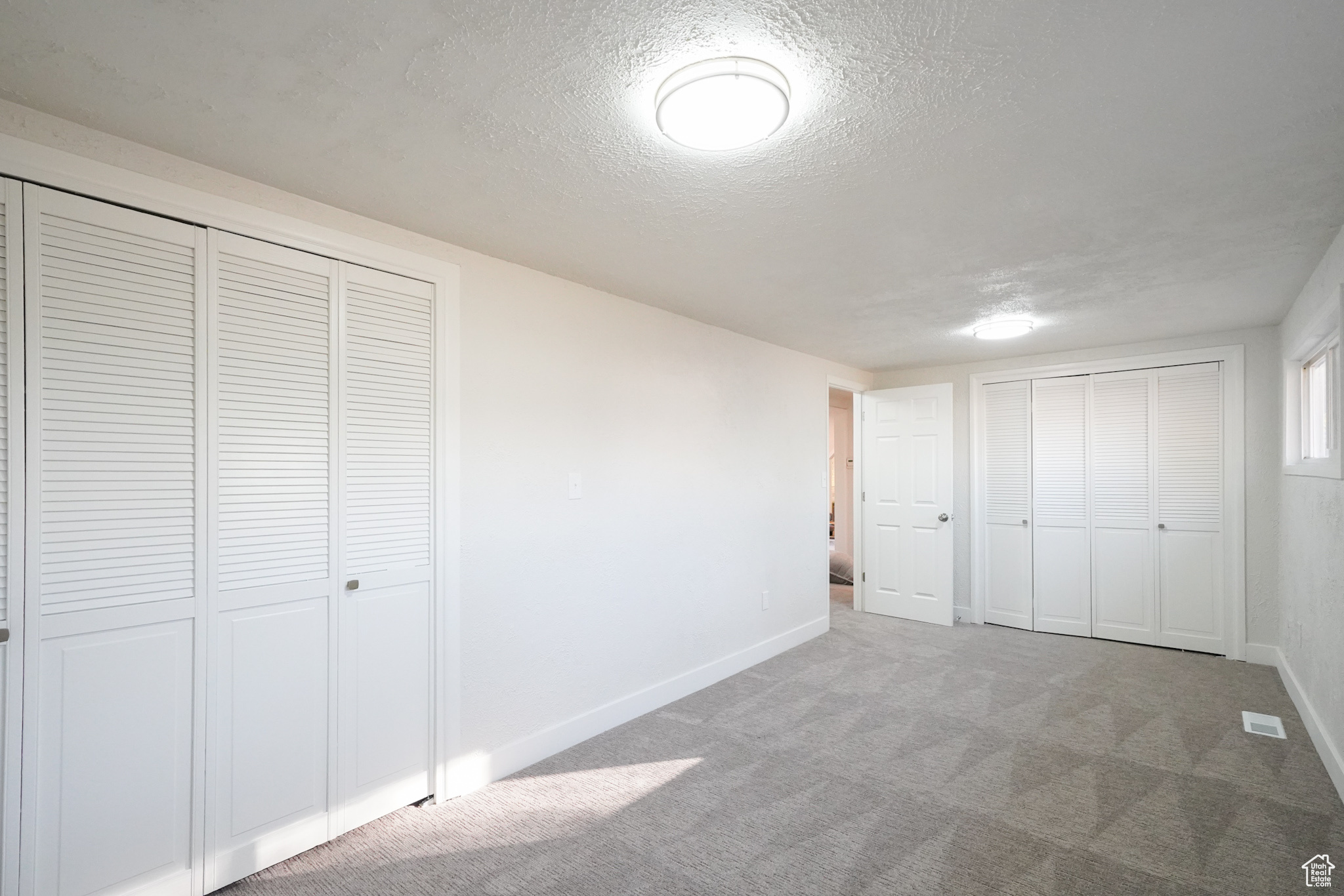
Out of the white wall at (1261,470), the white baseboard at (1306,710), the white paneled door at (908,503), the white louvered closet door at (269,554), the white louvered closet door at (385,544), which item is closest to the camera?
the white louvered closet door at (269,554)

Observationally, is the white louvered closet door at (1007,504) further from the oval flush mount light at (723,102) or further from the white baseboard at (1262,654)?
the oval flush mount light at (723,102)

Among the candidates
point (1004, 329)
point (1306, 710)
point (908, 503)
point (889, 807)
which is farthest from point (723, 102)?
point (908, 503)

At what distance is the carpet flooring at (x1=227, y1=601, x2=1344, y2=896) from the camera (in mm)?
2086

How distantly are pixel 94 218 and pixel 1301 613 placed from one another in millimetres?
5472

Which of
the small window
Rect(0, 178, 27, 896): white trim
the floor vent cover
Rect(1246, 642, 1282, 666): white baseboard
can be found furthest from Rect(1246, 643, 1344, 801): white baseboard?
Rect(0, 178, 27, 896): white trim

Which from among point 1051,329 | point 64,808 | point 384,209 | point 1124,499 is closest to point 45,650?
point 64,808

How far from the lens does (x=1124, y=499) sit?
4789mm

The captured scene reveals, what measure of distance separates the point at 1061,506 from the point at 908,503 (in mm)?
1133

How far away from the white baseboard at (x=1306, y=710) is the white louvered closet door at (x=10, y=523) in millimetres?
4396

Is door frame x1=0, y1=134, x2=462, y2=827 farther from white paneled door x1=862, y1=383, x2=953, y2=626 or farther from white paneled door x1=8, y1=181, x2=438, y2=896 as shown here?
white paneled door x1=862, y1=383, x2=953, y2=626

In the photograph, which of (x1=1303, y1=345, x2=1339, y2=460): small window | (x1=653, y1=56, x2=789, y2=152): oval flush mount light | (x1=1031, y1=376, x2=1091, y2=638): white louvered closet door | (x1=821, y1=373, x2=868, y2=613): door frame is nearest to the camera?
(x1=653, y1=56, x2=789, y2=152): oval flush mount light

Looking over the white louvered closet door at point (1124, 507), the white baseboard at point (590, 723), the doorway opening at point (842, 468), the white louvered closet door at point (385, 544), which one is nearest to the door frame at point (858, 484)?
the white baseboard at point (590, 723)

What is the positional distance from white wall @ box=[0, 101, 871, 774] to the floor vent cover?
2.53 meters

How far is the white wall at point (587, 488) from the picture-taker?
2.69 m
